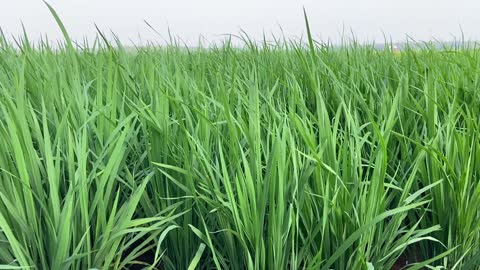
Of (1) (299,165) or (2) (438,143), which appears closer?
(1) (299,165)

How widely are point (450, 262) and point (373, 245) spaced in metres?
0.14

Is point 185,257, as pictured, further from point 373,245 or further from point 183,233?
point 373,245

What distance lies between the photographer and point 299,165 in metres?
0.70

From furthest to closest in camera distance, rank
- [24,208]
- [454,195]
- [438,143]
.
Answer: [438,143]
[454,195]
[24,208]

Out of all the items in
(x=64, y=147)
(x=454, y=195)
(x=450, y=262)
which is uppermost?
(x=64, y=147)

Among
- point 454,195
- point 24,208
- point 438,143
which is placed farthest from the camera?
point 438,143

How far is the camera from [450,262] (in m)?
0.77

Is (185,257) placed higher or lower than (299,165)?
lower

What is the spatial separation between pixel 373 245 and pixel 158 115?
397 mm

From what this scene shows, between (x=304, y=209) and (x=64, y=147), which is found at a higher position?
(x=64, y=147)

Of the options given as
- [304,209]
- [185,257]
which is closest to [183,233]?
[185,257]

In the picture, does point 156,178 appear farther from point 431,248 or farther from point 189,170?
point 431,248

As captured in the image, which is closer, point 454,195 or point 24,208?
point 24,208

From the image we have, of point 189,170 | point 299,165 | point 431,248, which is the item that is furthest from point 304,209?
point 431,248
